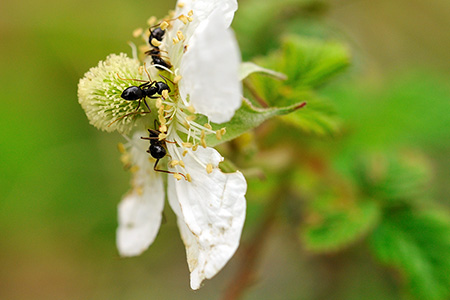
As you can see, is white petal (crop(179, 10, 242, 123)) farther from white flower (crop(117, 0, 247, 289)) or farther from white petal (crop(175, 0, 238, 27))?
white petal (crop(175, 0, 238, 27))

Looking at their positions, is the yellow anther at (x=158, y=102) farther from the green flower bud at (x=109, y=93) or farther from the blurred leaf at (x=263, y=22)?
the blurred leaf at (x=263, y=22)

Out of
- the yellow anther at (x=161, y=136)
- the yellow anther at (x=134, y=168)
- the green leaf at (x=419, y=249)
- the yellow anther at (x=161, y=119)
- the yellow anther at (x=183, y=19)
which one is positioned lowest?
the green leaf at (x=419, y=249)

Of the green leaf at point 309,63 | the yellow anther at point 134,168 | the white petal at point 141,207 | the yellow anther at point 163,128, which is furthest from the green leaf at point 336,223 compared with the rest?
the yellow anther at point 163,128

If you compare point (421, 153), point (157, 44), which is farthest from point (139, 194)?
point (421, 153)

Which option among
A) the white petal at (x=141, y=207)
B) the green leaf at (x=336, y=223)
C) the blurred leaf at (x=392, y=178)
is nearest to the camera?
the white petal at (x=141, y=207)

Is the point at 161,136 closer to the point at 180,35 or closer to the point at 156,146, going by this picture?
the point at 156,146

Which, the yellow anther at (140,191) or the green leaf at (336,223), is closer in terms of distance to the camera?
the yellow anther at (140,191)

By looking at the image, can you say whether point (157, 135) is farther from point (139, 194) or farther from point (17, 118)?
point (17, 118)
